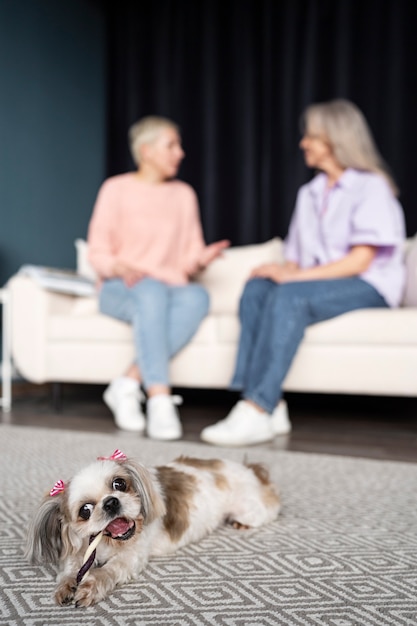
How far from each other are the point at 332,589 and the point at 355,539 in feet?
0.80

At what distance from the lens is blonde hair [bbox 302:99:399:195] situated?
7.82 ft

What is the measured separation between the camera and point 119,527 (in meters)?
0.84

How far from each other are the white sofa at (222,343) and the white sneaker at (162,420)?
28cm

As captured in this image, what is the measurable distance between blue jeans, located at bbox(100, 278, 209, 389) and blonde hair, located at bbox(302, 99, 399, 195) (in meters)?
0.70

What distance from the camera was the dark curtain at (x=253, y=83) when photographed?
3.70m

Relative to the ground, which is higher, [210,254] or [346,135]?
[346,135]

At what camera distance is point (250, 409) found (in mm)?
2133

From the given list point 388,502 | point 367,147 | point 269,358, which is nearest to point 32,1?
point 367,147

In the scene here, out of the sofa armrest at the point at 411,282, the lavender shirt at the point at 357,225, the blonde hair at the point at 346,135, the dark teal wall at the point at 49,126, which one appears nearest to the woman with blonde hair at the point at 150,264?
the lavender shirt at the point at 357,225

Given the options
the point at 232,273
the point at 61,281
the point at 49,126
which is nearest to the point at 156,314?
the point at 61,281

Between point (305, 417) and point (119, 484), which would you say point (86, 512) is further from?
point (305, 417)

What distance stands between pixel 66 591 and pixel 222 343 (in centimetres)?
177

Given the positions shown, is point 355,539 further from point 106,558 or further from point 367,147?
point 367,147

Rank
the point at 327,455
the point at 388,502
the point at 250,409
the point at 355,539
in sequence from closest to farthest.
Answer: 1. the point at 355,539
2. the point at 388,502
3. the point at 327,455
4. the point at 250,409
